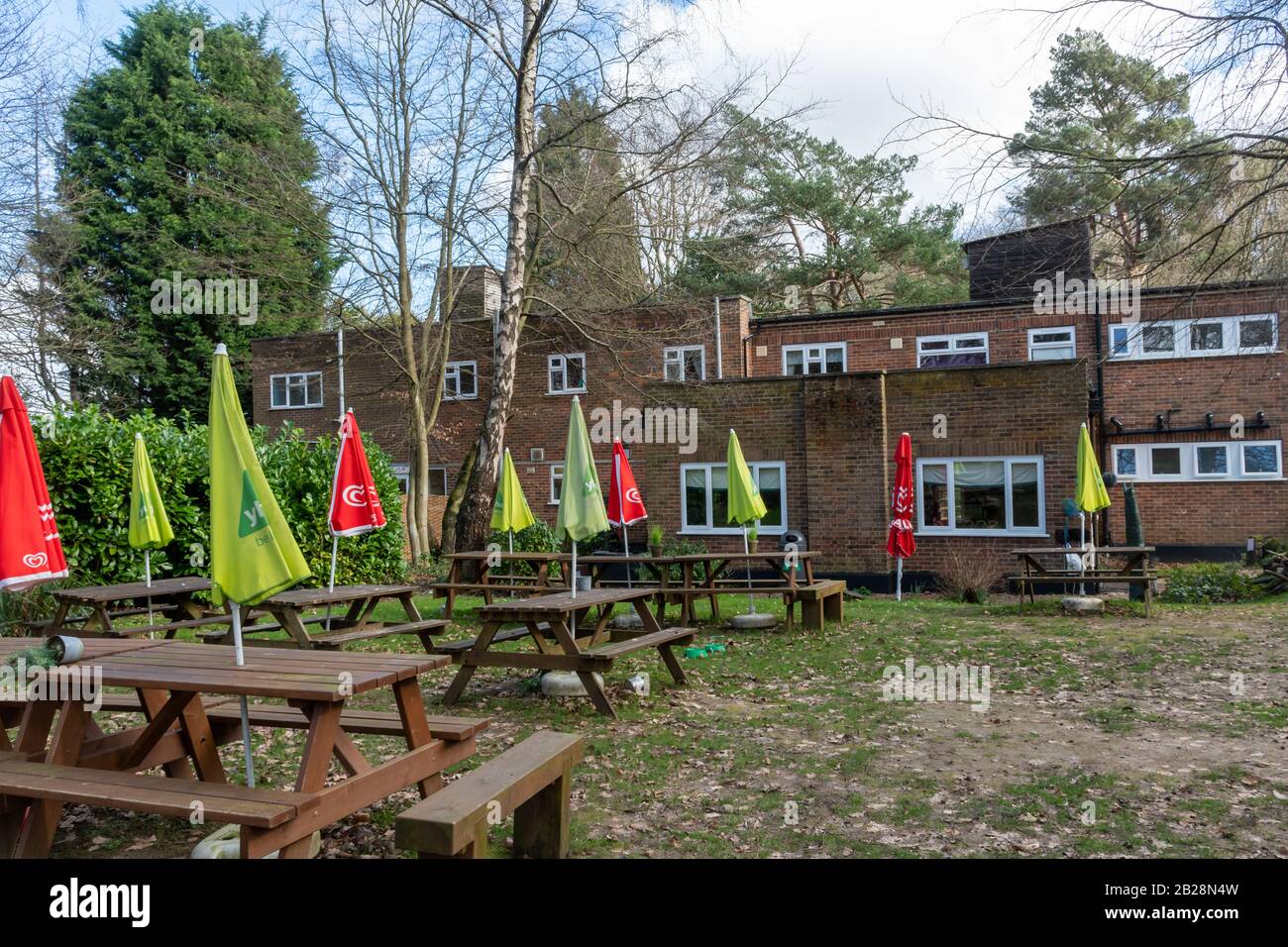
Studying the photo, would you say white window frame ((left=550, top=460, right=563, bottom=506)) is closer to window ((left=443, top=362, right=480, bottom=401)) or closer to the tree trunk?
window ((left=443, top=362, right=480, bottom=401))

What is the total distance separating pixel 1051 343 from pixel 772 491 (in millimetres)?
8479

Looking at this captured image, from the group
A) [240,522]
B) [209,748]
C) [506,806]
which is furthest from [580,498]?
[506,806]

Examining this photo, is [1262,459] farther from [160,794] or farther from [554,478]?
[160,794]

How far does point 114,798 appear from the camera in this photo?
368 cm

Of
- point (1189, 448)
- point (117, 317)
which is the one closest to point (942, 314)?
point (1189, 448)

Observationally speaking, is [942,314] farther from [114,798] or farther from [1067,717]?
[114,798]

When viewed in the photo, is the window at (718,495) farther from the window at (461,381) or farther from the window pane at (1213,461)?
the window pane at (1213,461)

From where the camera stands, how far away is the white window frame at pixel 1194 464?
851 inches

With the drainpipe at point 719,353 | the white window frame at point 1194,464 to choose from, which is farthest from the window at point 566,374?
the white window frame at point 1194,464

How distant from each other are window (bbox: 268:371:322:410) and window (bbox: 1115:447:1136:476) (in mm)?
22730

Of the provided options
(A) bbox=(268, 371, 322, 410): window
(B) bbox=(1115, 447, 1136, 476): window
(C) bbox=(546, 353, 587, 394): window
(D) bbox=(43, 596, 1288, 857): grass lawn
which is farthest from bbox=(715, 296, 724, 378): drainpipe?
(D) bbox=(43, 596, 1288, 857): grass lawn

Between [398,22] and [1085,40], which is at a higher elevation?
[398,22]

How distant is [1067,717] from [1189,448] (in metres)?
18.3

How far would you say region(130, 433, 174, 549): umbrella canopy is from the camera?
10.4m
